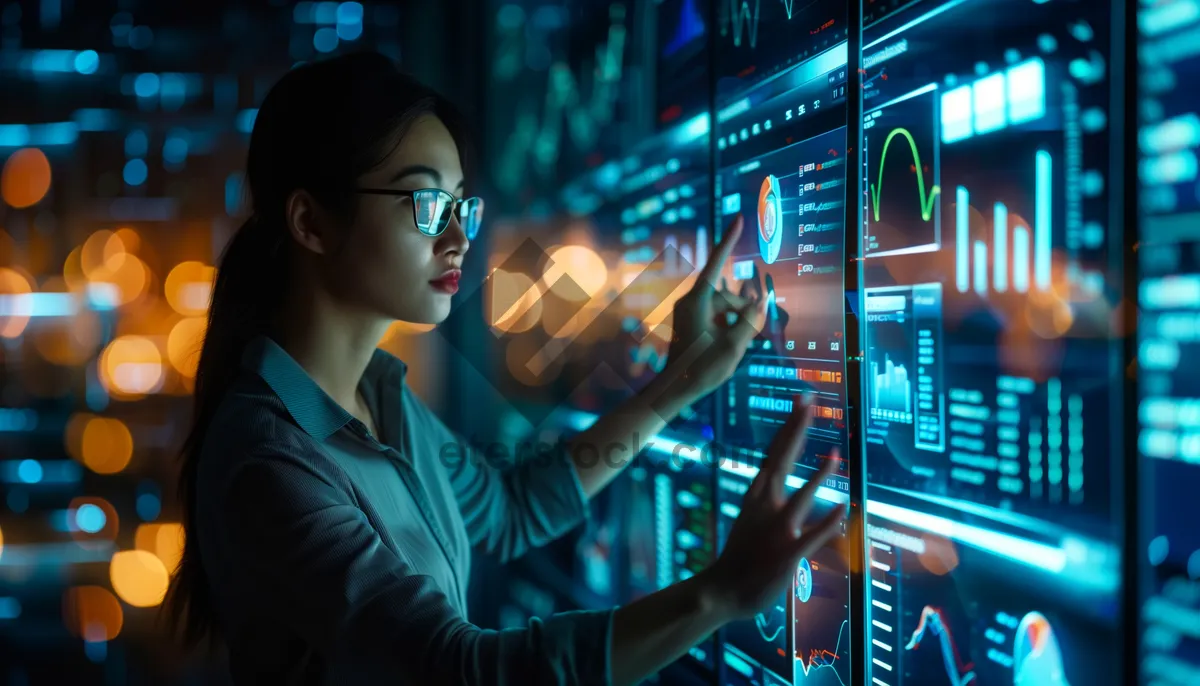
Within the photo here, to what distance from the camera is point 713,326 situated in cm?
123

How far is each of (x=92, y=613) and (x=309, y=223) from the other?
8.37 feet

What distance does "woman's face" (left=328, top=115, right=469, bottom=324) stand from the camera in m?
1.08

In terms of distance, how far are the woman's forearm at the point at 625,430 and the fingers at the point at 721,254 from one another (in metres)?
0.16

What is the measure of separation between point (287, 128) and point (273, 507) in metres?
0.56

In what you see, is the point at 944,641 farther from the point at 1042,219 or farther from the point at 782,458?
the point at 1042,219

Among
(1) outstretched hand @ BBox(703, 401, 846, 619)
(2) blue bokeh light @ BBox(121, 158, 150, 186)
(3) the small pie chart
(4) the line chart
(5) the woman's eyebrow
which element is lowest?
(4) the line chart

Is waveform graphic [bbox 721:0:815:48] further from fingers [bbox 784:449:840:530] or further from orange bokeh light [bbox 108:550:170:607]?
orange bokeh light [bbox 108:550:170:607]

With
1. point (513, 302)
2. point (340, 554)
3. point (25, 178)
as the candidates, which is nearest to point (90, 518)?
point (25, 178)

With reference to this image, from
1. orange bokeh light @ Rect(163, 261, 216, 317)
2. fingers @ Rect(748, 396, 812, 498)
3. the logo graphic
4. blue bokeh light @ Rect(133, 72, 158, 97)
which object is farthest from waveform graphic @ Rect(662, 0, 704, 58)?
blue bokeh light @ Rect(133, 72, 158, 97)

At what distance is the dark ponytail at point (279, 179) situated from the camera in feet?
3.55

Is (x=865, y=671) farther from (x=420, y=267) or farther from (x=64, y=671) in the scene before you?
(x=64, y=671)

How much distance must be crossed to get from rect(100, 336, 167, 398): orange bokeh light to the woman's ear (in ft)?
7.07

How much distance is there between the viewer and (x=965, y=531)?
833 mm

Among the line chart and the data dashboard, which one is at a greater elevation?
the data dashboard
